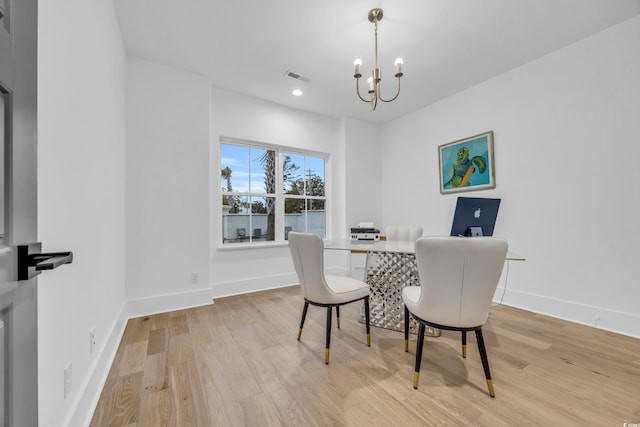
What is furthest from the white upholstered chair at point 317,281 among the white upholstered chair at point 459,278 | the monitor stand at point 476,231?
the monitor stand at point 476,231

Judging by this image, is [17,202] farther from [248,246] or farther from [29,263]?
[248,246]

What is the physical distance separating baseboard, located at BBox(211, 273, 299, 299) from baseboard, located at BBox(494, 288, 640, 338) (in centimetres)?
278

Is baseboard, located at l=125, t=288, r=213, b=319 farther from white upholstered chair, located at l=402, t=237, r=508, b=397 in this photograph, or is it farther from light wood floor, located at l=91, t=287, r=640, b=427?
white upholstered chair, located at l=402, t=237, r=508, b=397

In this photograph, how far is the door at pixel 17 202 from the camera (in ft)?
1.91

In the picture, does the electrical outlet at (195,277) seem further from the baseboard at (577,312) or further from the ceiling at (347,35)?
the baseboard at (577,312)

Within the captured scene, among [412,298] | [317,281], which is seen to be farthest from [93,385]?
[412,298]

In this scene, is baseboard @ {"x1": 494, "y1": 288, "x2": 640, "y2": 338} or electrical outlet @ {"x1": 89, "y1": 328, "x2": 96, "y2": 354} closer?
electrical outlet @ {"x1": 89, "y1": 328, "x2": 96, "y2": 354}

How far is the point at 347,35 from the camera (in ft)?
8.02

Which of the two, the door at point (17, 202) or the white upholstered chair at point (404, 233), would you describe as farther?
the white upholstered chair at point (404, 233)

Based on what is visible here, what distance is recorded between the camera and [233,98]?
141 inches

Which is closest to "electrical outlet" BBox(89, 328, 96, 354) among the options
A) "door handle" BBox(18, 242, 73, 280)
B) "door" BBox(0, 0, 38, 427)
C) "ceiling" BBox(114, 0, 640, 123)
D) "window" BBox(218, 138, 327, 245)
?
"door" BBox(0, 0, 38, 427)

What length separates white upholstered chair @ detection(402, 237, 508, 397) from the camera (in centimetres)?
137

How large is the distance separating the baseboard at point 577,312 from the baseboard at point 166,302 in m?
3.53

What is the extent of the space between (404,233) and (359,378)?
1.76 m
